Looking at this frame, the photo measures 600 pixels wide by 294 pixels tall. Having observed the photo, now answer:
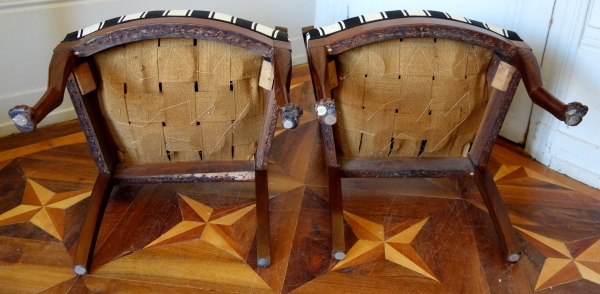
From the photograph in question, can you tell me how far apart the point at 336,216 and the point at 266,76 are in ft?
1.61

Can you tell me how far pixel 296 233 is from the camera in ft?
5.33

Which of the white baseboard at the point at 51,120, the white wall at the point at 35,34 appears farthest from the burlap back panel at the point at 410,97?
the white baseboard at the point at 51,120

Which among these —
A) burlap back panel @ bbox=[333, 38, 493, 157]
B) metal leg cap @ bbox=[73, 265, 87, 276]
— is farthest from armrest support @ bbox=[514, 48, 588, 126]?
metal leg cap @ bbox=[73, 265, 87, 276]

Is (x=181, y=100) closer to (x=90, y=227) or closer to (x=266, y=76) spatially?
(x=266, y=76)

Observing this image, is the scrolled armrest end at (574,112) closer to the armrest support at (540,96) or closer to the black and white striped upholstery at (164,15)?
the armrest support at (540,96)

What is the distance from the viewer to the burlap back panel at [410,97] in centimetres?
143

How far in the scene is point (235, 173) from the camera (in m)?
1.60

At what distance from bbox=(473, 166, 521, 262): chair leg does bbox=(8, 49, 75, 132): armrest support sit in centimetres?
125

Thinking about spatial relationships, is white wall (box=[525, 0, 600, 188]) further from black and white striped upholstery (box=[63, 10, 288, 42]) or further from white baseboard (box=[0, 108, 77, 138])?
white baseboard (box=[0, 108, 77, 138])

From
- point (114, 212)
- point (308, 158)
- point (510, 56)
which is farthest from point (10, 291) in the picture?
point (510, 56)

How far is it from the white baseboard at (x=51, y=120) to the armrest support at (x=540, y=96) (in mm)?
1865

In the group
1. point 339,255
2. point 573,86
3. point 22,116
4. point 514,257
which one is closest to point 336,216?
point 339,255

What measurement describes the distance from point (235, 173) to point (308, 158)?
0.48m

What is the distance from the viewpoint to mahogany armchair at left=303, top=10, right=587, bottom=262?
1.37 meters
